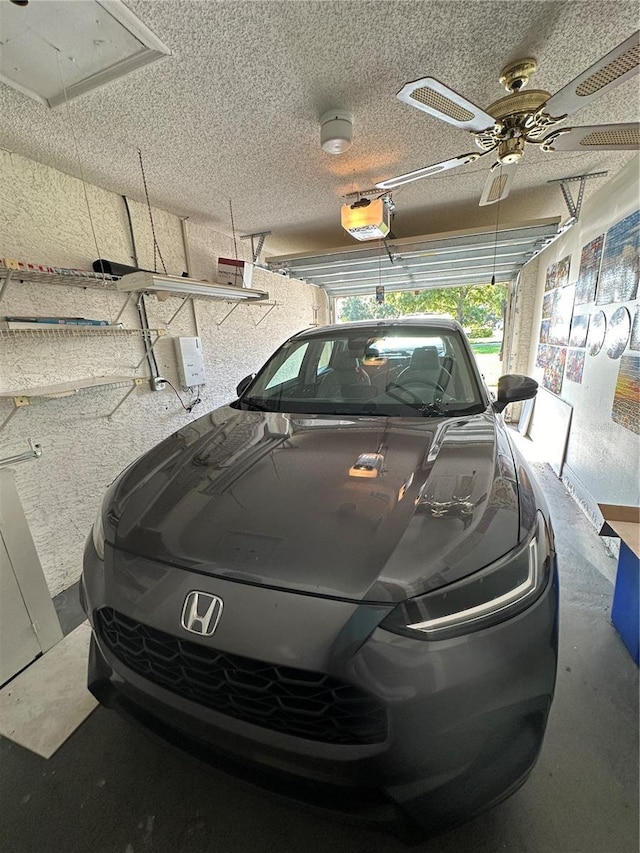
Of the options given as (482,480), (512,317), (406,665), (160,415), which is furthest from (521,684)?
(512,317)

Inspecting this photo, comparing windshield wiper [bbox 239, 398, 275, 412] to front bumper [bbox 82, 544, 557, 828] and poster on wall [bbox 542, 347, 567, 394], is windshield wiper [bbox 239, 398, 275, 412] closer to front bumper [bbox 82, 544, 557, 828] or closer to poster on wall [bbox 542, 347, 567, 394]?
front bumper [bbox 82, 544, 557, 828]

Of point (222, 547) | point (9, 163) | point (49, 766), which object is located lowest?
point (49, 766)

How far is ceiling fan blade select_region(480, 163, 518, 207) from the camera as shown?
1.93 meters

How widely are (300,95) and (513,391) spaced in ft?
5.65

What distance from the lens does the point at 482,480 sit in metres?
1.01

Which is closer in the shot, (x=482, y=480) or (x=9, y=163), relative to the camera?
(x=482, y=480)

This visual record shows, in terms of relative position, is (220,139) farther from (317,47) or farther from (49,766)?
(49,766)

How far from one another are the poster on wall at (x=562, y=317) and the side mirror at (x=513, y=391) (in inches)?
80.0

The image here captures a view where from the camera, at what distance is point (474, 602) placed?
74 centimetres

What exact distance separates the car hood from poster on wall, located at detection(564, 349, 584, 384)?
2.14 meters

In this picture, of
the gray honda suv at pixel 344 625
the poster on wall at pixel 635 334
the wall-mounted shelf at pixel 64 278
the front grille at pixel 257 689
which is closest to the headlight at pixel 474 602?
the gray honda suv at pixel 344 625

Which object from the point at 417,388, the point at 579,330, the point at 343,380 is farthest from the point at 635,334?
the point at 343,380

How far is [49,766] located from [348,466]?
4.94ft

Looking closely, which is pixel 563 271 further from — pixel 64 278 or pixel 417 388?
pixel 64 278
